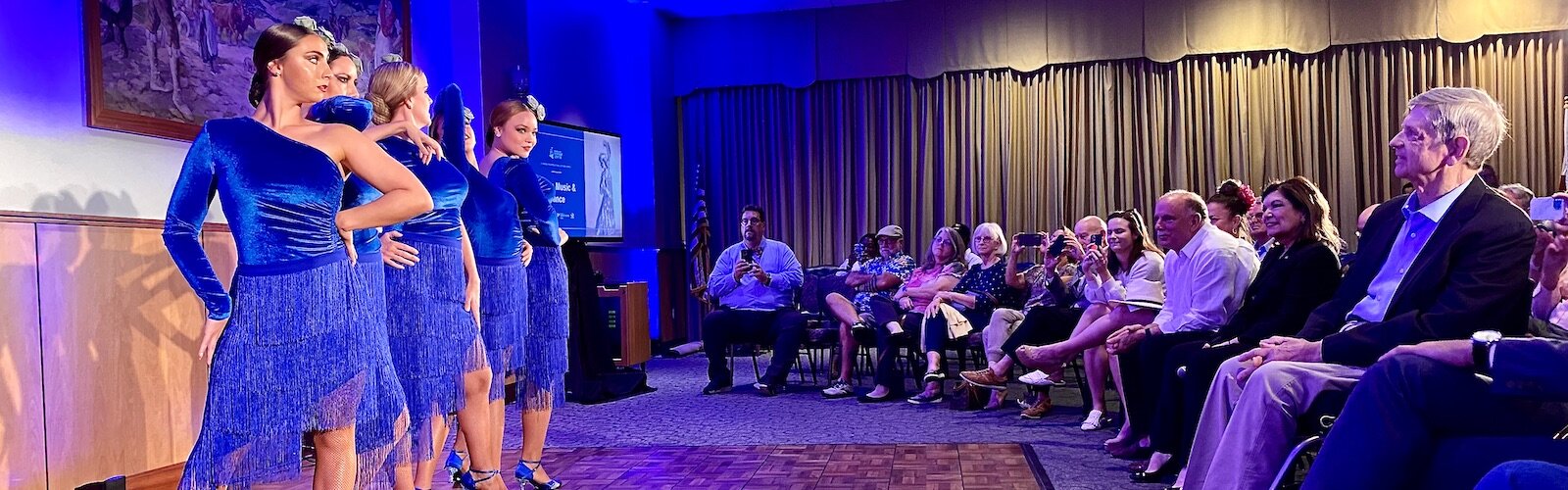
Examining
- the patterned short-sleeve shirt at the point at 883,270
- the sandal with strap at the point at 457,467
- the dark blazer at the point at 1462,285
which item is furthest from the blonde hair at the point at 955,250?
the dark blazer at the point at 1462,285

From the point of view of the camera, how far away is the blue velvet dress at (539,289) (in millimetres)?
3322

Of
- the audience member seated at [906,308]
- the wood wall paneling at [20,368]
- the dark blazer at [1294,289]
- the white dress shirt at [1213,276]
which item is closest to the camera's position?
the wood wall paneling at [20,368]

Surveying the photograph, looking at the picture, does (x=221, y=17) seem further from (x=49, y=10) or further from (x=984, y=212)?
(x=984, y=212)

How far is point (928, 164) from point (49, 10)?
6398 mm

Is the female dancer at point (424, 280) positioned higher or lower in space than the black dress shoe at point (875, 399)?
higher

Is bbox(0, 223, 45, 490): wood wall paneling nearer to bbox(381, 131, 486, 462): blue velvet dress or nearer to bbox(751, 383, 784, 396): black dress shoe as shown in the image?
bbox(381, 131, 486, 462): blue velvet dress

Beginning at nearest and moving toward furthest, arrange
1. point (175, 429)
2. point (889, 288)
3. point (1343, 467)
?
point (1343, 467), point (175, 429), point (889, 288)

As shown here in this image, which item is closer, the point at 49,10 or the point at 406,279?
the point at 406,279

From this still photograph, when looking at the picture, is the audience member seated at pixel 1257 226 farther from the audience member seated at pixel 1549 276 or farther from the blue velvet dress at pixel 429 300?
the blue velvet dress at pixel 429 300

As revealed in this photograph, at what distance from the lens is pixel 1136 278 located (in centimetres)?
468

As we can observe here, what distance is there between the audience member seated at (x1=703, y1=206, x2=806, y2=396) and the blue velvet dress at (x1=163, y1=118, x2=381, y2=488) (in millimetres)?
4190

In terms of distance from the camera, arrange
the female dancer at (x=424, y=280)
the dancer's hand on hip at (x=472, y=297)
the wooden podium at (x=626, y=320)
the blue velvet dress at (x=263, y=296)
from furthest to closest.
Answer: the wooden podium at (x=626, y=320) < the dancer's hand on hip at (x=472, y=297) < the female dancer at (x=424, y=280) < the blue velvet dress at (x=263, y=296)

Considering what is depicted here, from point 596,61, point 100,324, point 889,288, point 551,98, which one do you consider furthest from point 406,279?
point 596,61

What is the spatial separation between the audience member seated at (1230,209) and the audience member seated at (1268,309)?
557 millimetres
